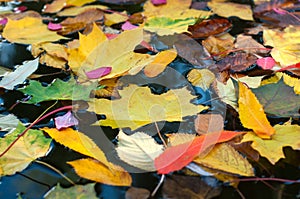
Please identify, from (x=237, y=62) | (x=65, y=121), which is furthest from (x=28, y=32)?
(x=237, y=62)

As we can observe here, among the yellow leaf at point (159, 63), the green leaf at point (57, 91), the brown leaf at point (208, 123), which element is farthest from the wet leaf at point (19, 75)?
the brown leaf at point (208, 123)

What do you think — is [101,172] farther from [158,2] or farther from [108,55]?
[158,2]

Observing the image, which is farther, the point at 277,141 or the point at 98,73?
the point at 98,73

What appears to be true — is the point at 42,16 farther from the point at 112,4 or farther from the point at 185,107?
the point at 185,107

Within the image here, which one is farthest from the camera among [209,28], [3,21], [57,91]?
[3,21]

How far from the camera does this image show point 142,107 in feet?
2.54

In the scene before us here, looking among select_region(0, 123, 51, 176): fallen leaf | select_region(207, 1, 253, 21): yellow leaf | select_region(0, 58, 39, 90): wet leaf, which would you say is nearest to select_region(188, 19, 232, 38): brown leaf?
select_region(207, 1, 253, 21): yellow leaf

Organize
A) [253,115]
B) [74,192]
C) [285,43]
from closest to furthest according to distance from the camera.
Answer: [74,192] → [253,115] → [285,43]

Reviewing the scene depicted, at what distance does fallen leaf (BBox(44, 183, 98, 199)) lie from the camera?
2.06 ft

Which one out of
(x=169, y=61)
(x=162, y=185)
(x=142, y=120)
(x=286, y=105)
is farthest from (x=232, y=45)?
(x=162, y=185)

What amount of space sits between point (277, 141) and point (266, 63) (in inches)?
12.0

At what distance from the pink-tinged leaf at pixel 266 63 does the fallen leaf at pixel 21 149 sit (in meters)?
0.52

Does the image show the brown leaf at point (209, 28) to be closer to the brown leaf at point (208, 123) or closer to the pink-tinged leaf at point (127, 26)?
the pink-tinged leaf at point (127, 26)

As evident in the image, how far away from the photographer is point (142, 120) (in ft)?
2.47
